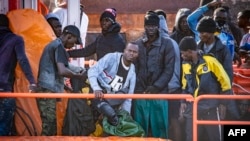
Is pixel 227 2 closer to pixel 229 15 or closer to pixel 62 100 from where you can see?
pixel 229 15

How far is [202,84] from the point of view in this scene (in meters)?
5.77

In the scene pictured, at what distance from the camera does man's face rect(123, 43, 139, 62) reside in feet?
19.0

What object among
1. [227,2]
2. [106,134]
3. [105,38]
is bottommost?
[106,134]

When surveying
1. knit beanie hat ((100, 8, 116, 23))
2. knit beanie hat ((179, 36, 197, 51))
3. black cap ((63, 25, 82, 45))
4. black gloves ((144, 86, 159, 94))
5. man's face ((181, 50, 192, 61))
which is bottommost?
black gloves ((144, 86, 159, 94))

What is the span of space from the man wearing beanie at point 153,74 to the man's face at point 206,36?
334mm

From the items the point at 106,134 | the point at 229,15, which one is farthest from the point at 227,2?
the point at 106,134

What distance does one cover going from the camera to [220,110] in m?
5.79

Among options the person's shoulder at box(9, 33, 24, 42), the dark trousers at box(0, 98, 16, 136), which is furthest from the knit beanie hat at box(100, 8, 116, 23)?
the dark trousers at box(0, 98, 16, 136)

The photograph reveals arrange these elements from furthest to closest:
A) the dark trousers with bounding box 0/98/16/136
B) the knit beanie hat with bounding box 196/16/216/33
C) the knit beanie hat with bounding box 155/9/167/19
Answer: the knit beanie hat with bounding box 155/9/167/19 < the knit beanie hat with bounding box 196/16/216/33 < the dark trousers with bounding box 0/98/16/136

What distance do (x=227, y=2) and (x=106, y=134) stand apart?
2.00 meters

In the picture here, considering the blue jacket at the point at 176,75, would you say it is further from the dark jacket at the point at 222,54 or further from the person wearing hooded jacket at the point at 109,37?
the person wearing hooded jacket at the point at 109,37

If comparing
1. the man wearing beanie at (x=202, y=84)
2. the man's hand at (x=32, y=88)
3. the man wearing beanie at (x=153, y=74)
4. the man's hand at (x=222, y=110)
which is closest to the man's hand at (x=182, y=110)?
the man wearing beanie at (x=202, y=84)

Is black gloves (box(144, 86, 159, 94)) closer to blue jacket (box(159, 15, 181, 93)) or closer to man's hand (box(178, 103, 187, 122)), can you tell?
blue jacket (box(159, 15, 181, 93))

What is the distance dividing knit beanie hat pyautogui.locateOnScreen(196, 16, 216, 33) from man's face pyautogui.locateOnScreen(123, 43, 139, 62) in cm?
72
